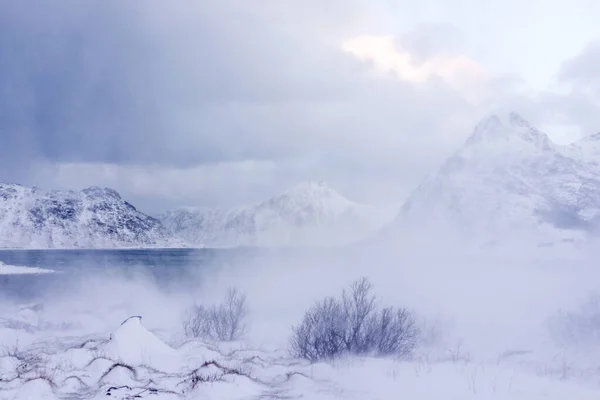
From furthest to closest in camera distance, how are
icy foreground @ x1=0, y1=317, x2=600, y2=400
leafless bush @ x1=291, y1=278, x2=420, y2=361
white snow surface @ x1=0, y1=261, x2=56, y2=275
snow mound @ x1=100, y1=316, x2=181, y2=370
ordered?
white snow surface @ x1=0, y1=261, x2=56, y2=275
leafless bush @ x1=291, y1=278, x2=420, y2=361
snow mound @ x1=100, y1=316, x2=181, y2=370
icy foreground @ x1=0, y1=317, x2=600, y2=400

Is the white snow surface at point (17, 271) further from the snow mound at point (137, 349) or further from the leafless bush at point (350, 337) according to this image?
the snow mound at point (137, 349)

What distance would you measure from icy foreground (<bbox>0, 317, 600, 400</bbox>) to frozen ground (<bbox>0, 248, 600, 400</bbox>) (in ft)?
0.15

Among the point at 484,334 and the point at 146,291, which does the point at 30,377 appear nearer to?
the point at 484,334

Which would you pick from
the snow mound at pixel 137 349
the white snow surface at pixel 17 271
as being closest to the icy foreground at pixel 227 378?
the snow mound at pixel 137 349

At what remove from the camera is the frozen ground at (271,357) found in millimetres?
18703

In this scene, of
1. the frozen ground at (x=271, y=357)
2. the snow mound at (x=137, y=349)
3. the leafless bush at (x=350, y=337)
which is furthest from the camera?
the leafless bush at (x=350, y=337)

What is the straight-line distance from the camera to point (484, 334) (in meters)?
55.8

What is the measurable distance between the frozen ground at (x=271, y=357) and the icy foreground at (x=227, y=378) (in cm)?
5

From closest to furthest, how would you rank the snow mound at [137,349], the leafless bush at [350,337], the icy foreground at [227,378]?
the icy foreground at [227,378]
the snow mound at [137,349]
the leafless bush at [350,337]

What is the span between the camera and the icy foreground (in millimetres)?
18109

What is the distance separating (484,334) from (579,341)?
1076 cm

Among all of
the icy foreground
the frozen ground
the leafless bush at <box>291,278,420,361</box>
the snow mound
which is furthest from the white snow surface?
the icy foreground

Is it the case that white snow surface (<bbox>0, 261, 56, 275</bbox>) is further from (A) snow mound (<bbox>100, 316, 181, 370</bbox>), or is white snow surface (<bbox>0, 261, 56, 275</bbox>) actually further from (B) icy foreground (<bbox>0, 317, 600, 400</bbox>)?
(B) icy foreground (<bbox>0, 317, 600, 400</bbox>)

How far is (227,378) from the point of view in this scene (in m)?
19.7
